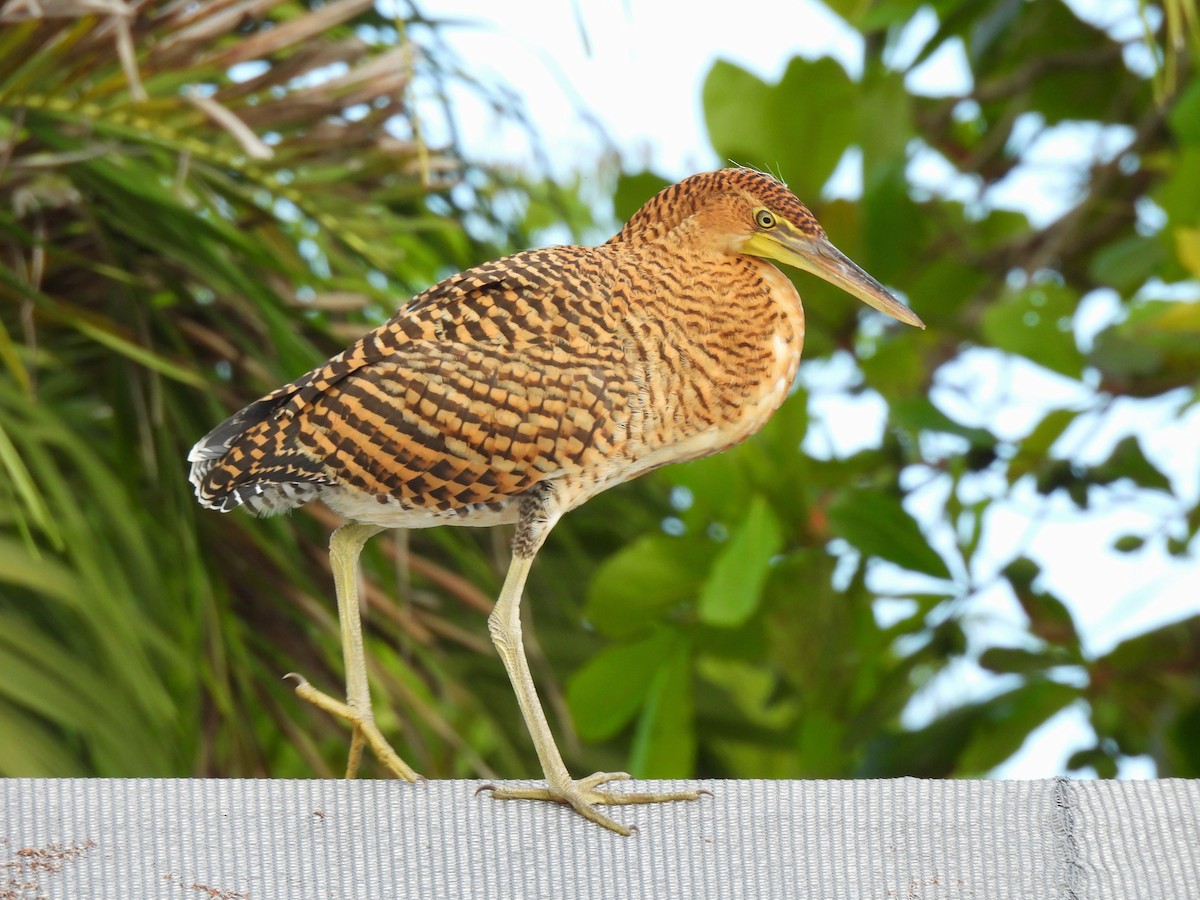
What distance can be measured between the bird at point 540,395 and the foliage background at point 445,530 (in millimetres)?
496

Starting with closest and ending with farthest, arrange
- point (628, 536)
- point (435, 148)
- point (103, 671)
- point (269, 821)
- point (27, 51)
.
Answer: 1. point (269, 821)
2. point (27, 51)
3. point (103, 671)
4. point (435, 148)
5. point (628, 536)

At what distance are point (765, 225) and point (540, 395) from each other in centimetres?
25

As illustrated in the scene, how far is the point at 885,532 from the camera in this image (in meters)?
2.10

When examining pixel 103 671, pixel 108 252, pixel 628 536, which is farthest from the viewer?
pixel 628 536

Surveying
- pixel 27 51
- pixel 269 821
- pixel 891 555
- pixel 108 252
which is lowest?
pixel 269 821

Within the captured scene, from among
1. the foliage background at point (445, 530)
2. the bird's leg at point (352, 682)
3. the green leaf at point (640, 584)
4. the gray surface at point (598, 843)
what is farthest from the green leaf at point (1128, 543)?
the bird's leg at point (352, 682)

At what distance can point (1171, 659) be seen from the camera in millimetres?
2375

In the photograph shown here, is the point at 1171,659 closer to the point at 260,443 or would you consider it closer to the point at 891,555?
the point at 891,555

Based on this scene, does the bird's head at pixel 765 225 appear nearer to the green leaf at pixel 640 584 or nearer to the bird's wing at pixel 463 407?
the bird's wing at pixel 463 407

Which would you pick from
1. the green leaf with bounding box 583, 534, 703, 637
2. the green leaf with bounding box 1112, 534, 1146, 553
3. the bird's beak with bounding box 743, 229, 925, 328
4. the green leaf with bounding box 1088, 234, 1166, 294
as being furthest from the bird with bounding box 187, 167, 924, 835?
the green leaf with bounding box 1088, 234, 1166, 294

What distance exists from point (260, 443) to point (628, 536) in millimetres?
1343

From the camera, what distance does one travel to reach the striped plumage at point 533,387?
1233mm

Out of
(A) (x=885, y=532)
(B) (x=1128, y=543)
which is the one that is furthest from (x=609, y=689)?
(B) (x=1128, y=543)

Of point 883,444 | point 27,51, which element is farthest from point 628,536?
point 27,51
